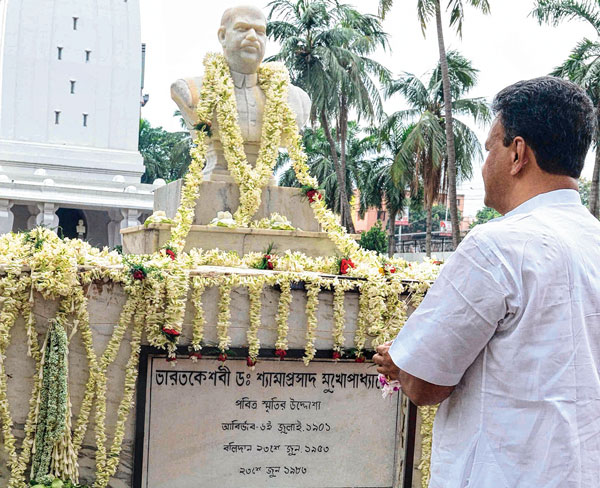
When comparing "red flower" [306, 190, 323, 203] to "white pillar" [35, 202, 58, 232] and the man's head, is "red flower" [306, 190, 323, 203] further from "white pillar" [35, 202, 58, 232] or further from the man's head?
"white pillar" [35, 202, 58, 232]

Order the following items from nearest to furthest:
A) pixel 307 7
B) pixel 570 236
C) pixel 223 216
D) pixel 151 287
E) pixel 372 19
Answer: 1. pixel 570 236
2. pixel 151 287
3. pixel 223 216
4. pixel 307 7
5. pixel 372 19

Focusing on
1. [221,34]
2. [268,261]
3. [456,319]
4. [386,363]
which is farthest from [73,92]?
[456,319]

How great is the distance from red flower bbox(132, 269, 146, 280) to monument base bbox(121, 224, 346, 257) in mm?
1168

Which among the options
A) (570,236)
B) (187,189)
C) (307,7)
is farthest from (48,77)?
(570,236)

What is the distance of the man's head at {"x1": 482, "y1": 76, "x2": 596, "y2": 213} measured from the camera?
6.84 ft

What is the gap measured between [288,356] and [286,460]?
756mm

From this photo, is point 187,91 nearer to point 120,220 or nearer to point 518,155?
point 518,155

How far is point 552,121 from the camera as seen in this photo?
6.81 feet

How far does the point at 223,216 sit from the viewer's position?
631 centimetres

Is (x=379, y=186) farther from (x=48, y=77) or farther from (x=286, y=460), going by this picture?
(x=286, y=460)

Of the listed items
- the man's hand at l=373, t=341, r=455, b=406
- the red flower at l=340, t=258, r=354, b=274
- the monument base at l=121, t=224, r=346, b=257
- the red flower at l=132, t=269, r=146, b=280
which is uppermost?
the monument base at l=121, t=224, r=346, b=257

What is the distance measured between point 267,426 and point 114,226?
3130cm

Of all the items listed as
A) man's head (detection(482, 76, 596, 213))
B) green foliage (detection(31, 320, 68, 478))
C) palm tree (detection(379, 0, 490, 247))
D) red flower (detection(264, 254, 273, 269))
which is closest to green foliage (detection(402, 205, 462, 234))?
palm tree (detection(379, 0, 490, 247))

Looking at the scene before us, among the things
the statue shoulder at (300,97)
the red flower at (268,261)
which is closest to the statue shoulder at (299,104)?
the statue shoulder at (300,97)
